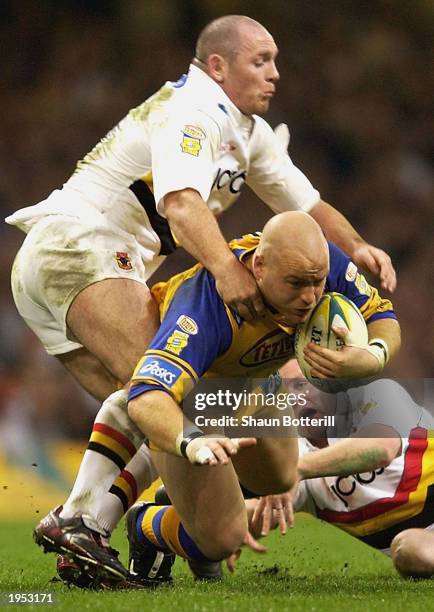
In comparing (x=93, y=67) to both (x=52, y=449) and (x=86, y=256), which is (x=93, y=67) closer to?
(x=52, y=449)

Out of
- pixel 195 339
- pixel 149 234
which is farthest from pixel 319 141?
pixel 195 339

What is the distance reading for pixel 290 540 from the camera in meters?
6.39

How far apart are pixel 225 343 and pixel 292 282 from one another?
362 mm

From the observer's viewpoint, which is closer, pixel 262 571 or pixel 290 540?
pixel 262 571

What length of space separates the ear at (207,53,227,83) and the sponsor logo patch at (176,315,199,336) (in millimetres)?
1245

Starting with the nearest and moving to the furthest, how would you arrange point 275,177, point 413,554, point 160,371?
point 160,371
point 413,554
point 275,177

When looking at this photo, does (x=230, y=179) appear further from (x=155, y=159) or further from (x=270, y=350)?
(x=270, y=350)

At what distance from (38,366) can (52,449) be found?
3.55 ft

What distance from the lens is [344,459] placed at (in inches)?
171

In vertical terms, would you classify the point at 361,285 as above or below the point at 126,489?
above

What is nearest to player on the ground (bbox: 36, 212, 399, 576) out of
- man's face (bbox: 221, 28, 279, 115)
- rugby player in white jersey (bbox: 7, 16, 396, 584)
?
rugby player in white jersey (bbox: 7, 16, 396, 584)

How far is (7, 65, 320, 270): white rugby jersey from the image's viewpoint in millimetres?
4367

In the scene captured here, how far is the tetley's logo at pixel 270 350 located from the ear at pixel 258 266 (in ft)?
0.87

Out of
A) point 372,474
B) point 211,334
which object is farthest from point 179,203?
point 372,474
